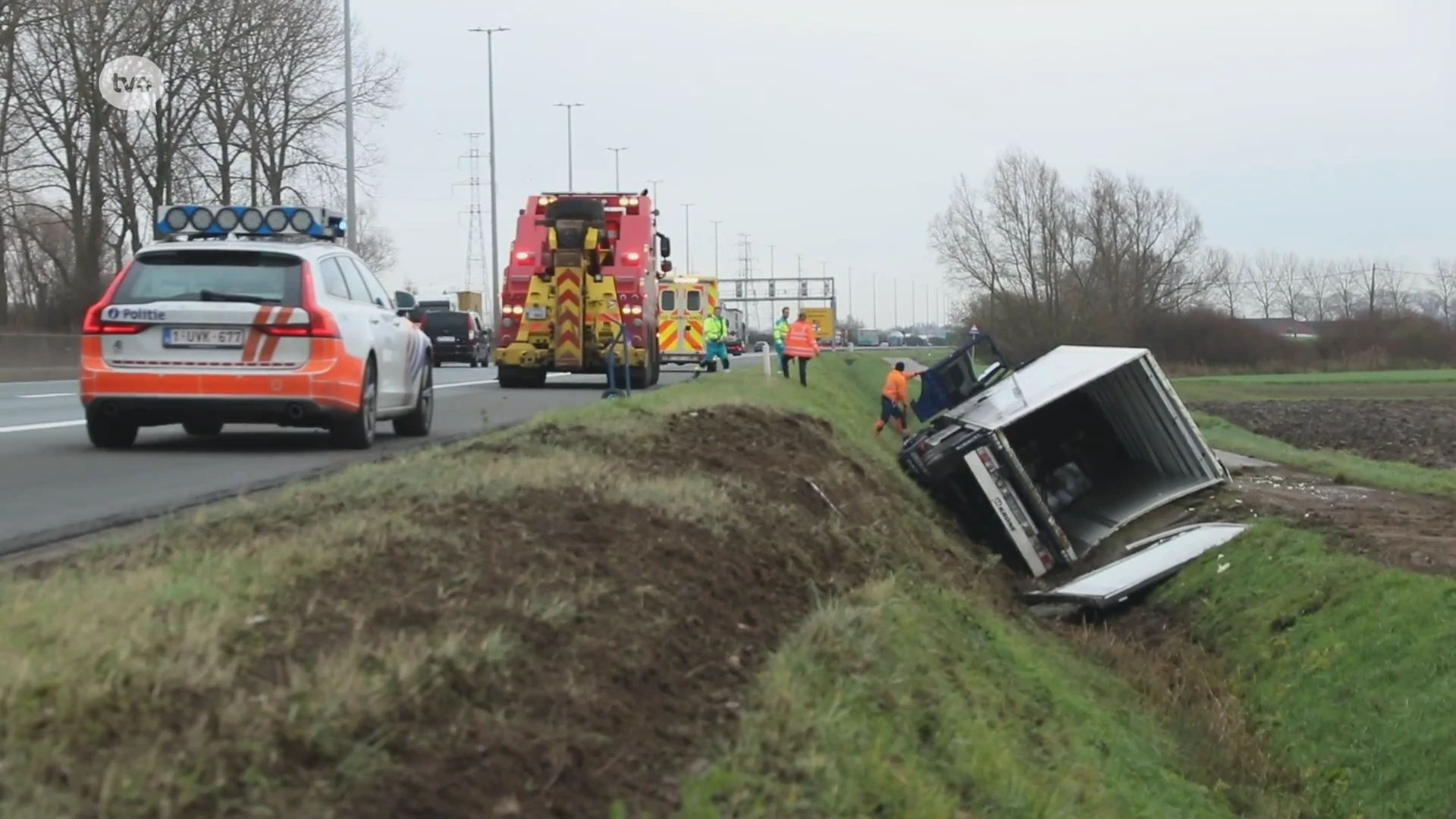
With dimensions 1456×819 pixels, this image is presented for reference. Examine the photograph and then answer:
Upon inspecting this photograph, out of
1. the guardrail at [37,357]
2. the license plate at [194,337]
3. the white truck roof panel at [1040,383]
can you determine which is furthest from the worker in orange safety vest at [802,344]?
the license plate at [194,337]

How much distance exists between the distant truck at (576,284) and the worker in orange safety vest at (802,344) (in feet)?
8.15

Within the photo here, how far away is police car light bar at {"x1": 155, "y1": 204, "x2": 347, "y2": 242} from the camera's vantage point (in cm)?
1278

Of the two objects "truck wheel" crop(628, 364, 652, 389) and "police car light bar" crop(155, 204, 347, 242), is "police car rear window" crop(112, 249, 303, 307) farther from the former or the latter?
"truck wheel" crop(628, 364, 652, 389)

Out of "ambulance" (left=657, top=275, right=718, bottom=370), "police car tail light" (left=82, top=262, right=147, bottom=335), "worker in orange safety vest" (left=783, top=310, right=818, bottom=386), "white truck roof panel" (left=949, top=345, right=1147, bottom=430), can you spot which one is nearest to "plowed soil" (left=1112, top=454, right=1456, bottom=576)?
"white truck roof panel" (left=949, top=345, right=1147, bottom=430)

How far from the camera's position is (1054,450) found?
72.4 ft

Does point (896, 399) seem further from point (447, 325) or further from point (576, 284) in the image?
point (447, 325)

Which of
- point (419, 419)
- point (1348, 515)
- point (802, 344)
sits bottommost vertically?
point (1348, 515)

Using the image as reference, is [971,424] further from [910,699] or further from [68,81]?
[68,81]

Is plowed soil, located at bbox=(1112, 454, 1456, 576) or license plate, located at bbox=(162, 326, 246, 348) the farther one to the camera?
plowed soil, located at bbox=(1112, 454, 1456, 576)

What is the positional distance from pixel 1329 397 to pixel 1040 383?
126 feet

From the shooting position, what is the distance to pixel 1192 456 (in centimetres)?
1912

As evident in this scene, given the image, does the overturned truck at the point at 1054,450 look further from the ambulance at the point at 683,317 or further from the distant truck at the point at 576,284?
the ambulance at the point at 683,317

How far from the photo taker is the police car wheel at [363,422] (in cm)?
1246

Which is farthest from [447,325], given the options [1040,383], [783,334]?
[1040,383]
